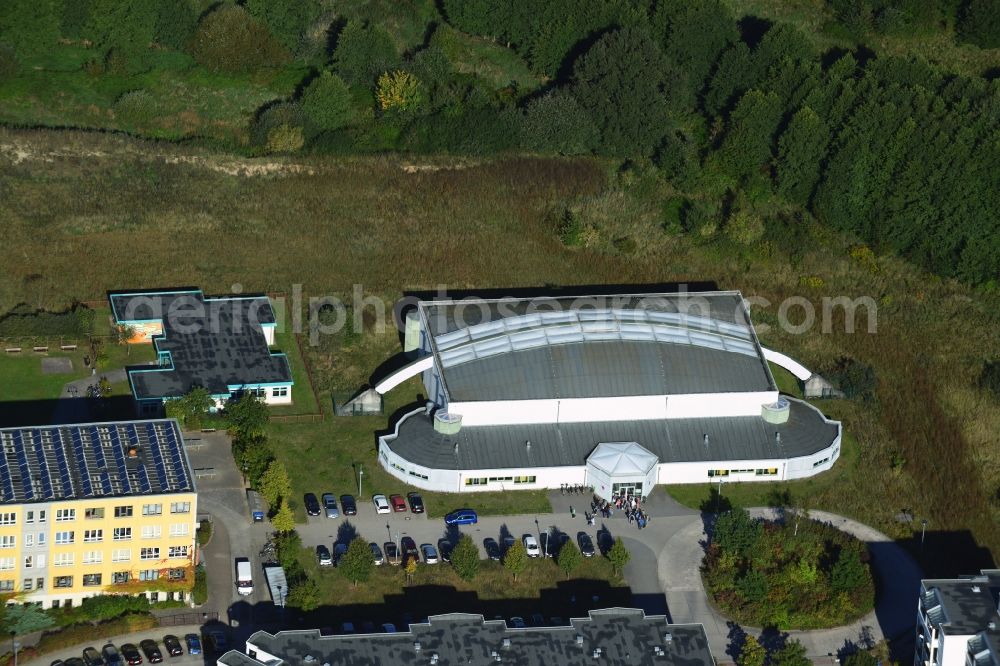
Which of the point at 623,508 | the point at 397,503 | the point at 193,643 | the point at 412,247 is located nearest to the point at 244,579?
the point at 193,643

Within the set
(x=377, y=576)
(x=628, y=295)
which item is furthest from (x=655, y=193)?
(x=377, y=576)

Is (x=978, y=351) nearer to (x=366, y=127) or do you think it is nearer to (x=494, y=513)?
(x=494, y=513)

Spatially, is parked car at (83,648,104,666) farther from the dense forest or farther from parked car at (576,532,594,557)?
the dense forest

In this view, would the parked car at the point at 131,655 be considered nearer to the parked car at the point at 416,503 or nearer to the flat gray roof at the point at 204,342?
the parked car at the point at 416,503

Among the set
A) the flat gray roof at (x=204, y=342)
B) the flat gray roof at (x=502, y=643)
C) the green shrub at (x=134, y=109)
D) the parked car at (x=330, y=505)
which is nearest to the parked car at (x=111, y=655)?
the flat gray roof at (x=502, y=643)

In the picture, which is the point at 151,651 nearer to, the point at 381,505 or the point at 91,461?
the point at 91,461
